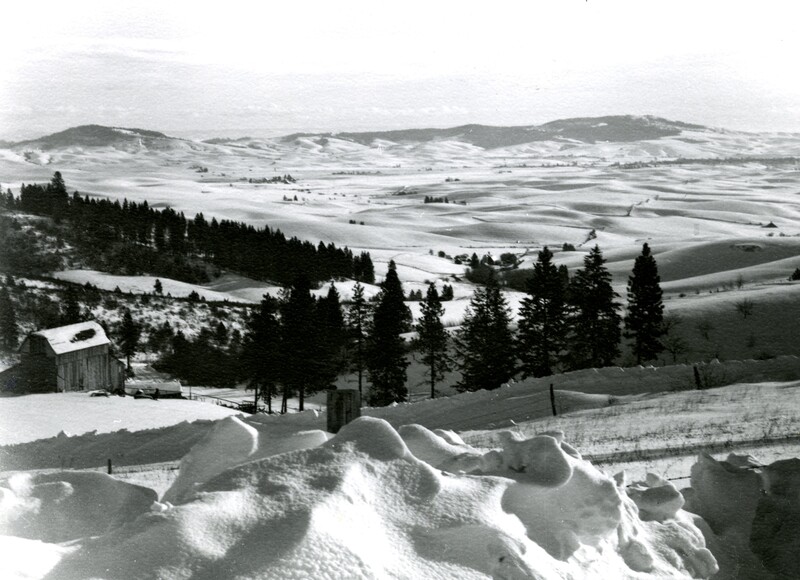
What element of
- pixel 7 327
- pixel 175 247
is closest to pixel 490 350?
pixel 7 327

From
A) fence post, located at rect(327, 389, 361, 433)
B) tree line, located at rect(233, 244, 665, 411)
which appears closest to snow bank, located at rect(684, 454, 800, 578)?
fence post, located at rect(327, 389, 361, 433)

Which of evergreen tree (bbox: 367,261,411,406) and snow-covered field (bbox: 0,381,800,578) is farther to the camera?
evergreen tree (bbox: 367,261,411,406)

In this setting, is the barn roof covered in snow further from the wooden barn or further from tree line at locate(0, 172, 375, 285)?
tree line at locate(0, 172, 375, 285)

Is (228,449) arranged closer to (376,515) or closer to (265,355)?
(376,515)

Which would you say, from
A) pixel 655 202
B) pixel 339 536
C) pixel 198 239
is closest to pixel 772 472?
pixel 339 536

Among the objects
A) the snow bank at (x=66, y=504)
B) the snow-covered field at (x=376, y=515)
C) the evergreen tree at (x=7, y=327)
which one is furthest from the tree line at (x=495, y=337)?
the snow bank at (x=66, y=504)

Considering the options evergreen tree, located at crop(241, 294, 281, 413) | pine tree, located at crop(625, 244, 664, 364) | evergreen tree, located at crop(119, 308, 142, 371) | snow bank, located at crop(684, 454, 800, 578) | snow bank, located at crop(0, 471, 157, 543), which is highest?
snow bank, located at crop(0, 471, 157, 543)

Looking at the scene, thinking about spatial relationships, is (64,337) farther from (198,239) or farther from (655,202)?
(655,202)

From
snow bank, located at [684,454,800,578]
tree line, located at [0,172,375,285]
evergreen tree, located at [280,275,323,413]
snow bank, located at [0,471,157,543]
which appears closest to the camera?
snow bank, located at [0,471,157,543]
